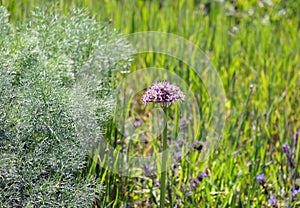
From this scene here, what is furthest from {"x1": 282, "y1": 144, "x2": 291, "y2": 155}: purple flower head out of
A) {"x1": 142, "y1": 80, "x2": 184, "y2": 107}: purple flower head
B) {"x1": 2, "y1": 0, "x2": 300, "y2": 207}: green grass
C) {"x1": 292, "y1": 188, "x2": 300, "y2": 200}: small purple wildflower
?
{"x1": 142, "y1": 80, "x2": 184, "y2": 107}: purple flower head

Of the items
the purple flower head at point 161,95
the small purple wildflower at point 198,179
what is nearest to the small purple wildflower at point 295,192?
the small purple wildflower at point 198,179

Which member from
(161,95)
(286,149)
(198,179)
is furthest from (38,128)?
(286,149)

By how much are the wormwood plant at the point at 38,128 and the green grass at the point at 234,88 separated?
0.51ft

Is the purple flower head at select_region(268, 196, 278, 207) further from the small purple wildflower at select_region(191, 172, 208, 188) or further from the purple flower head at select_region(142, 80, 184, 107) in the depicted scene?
the purple flower head at select_region(142, 80, 184, 107)

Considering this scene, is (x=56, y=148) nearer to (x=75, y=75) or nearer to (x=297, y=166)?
(x=75, y=75)

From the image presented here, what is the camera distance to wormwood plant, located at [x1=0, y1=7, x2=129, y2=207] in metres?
1.66

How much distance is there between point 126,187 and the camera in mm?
2115

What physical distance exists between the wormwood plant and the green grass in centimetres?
16

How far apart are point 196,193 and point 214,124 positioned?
46cm

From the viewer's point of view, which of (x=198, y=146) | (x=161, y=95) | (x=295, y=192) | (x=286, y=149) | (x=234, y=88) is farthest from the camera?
(x=234, y=88)

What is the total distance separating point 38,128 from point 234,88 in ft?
4.58

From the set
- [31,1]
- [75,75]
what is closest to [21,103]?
[75,75]

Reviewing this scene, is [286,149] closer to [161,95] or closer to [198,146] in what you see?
[198,146]

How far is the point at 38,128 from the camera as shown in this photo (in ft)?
5.62
